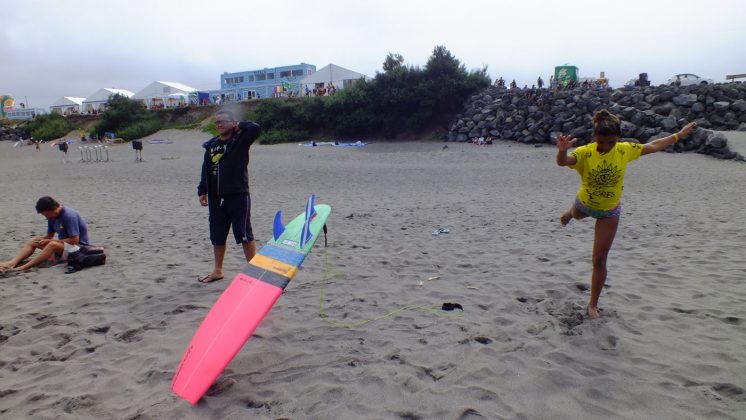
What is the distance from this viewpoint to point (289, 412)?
8.91 ft

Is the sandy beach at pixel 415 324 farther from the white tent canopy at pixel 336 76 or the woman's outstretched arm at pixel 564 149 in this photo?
the white tent canopy at pixel 336 76

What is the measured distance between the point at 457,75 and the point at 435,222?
25.3 m

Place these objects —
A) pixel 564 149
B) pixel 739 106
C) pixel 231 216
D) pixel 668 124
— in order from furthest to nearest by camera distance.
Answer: pixel 739 106, pixel 668 124, pixel 231 216, pixel 564 149

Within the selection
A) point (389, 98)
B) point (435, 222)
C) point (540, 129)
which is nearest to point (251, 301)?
point (435, 222)

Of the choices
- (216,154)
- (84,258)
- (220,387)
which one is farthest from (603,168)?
(84,258)

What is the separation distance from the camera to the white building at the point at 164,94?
155ft

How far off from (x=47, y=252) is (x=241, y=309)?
13.2ft

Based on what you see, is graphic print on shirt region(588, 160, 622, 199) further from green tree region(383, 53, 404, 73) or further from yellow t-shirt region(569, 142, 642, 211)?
green tree region(383, 53, 404, 73)

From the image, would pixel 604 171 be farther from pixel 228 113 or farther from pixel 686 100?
pixel 686 100

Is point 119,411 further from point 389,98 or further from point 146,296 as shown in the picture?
point 389,98

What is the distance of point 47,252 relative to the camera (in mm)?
5738

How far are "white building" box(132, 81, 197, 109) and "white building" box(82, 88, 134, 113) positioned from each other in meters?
1.99

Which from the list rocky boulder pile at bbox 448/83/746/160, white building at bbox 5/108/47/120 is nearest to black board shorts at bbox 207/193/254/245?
rocky boulder pile at bbox 448/83/746/160

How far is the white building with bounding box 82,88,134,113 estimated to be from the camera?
159 ft
